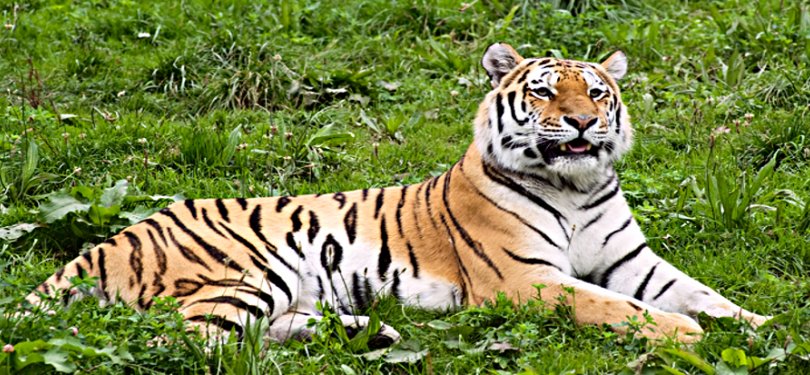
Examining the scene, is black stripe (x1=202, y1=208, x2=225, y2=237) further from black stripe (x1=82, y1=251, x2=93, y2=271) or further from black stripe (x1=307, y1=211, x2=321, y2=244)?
black stripe (x1=82, y1=251, x2=93, y2=271)

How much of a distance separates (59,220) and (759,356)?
3.58 metres

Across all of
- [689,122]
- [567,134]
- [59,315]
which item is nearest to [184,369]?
[59,315]

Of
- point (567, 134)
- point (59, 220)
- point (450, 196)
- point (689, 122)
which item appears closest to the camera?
point (567, 134)

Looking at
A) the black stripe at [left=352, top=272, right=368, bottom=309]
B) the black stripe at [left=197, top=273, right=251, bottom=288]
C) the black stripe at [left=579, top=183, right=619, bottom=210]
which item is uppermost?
the black stripe at [left=579, top=183, right=619, bottom=210]

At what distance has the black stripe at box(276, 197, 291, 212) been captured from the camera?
5.58 m

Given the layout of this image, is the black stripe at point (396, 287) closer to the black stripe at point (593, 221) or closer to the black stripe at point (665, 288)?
the black stripe at point (593, 221)

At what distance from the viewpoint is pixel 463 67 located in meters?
8.66

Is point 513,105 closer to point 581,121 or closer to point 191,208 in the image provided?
point 581,121

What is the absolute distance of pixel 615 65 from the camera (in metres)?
5.66

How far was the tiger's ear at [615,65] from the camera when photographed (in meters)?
5.64

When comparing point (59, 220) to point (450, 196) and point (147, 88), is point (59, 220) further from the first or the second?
point (147, 88)

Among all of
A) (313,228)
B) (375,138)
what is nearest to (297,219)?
(313,228)

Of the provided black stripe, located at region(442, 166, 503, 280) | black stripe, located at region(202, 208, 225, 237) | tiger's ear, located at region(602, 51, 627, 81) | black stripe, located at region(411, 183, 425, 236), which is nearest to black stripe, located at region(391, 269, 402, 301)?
black stripe, located at region(411, 183, 425, 236)

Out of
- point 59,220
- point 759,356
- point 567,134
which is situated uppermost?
point 567,134
